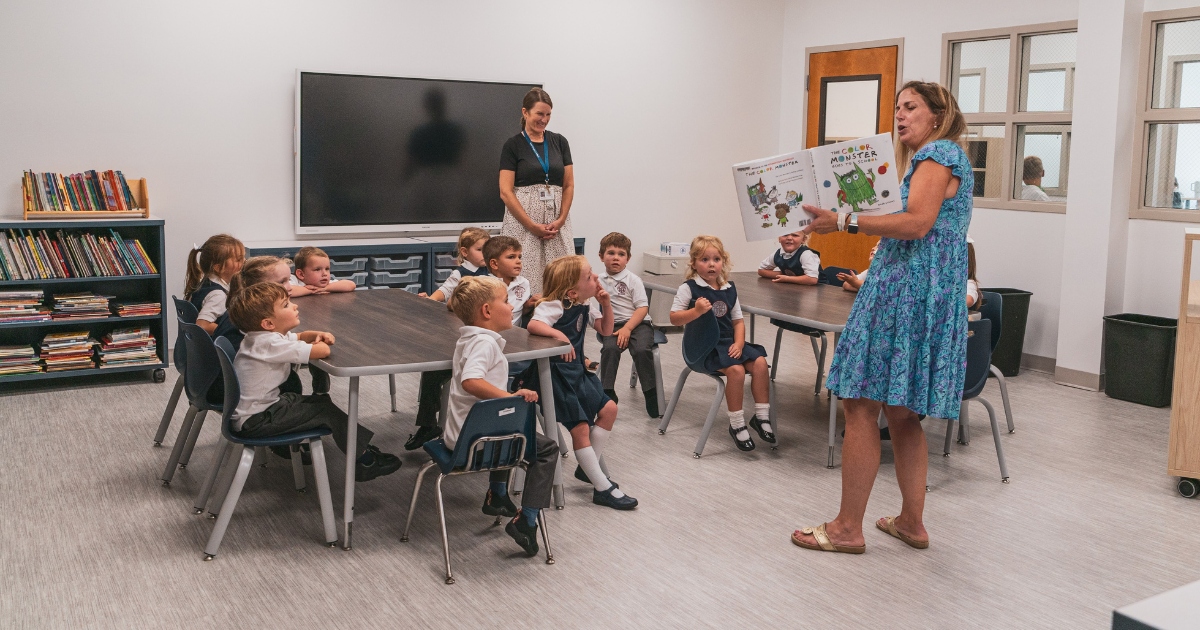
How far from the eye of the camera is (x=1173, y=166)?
5.75 metres

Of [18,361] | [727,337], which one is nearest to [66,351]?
[18,361]

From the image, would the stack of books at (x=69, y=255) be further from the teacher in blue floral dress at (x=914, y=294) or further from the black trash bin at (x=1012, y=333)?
the black trash bin at (x=1012, y=333)

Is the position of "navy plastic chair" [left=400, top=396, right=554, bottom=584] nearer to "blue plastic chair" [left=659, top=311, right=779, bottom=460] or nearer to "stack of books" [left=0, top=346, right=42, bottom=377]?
"blue plastic chair" [left=659, top=311, right=779, bottom=460]

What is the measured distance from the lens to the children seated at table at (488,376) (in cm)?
306

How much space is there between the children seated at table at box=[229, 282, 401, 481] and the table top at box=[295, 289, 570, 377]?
141 mm

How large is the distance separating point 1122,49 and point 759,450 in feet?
10.6

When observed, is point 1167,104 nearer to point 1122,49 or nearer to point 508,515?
point 1122,49

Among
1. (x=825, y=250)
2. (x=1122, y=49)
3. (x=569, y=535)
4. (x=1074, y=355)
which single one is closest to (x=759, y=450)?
(x=569, y=535)

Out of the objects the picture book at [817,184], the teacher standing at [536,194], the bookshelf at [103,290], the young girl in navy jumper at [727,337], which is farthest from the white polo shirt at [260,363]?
the bookshelf at [103,290]

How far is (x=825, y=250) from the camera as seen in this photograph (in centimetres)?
789

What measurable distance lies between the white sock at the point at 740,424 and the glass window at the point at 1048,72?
337cm

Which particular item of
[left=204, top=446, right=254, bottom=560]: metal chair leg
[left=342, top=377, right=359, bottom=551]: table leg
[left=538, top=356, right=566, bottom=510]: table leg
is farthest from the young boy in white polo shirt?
[left=204, top=446, right=254, bottom=560]: metal chair leg

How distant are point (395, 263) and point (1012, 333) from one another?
12.9ft

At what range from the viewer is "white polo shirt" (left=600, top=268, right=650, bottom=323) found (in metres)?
4.84
